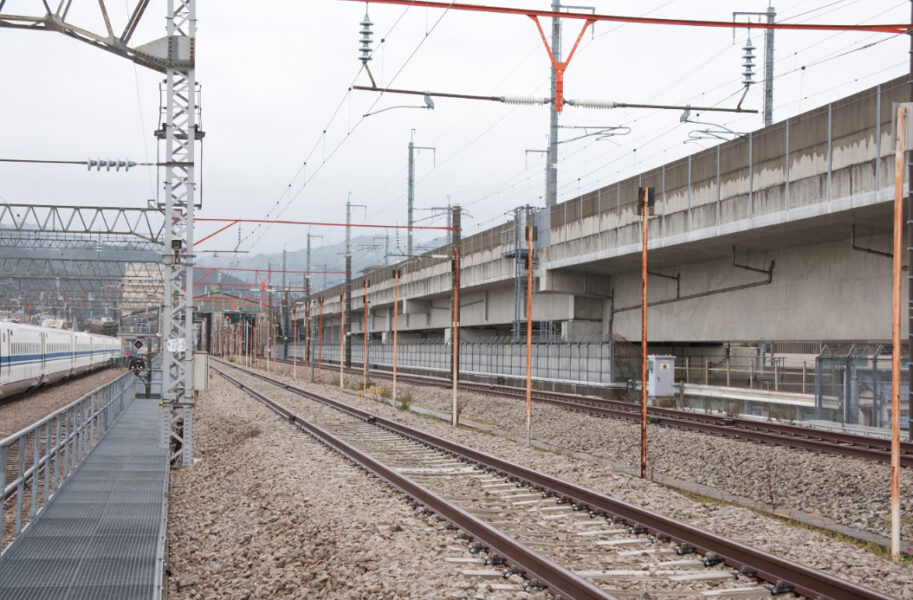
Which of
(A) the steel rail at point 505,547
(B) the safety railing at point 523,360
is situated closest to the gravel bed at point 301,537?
(A) the steel rail at point 505,547

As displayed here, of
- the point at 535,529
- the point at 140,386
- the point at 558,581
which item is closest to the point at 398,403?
the point at 140,386

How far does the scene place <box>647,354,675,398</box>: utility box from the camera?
30094 mm

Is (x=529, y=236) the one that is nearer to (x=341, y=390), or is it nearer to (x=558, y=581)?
(x=558, y=581)

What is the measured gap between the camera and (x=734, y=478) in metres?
15.2

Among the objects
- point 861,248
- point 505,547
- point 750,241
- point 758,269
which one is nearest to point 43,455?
point 505,547

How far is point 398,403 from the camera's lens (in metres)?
34.4

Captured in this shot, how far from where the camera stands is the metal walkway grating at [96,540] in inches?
322

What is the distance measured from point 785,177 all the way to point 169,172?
15.5 metres

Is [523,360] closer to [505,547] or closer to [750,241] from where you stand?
[750,241]

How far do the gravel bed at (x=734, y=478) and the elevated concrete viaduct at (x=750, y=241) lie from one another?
700 centimetres

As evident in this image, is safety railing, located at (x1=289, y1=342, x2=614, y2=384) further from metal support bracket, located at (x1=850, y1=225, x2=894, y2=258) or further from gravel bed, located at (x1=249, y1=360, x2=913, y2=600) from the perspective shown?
metal support bracket, located at (x1=850, y1=225, x2=894, y2=258)

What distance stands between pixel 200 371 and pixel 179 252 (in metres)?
2.59

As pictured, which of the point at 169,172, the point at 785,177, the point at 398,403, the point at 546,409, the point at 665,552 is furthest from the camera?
the point at 398,403

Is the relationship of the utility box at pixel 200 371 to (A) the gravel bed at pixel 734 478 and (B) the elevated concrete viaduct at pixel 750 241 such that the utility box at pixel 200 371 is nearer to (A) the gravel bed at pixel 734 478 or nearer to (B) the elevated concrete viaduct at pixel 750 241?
(A) the gravel bed at pixel 734 478
